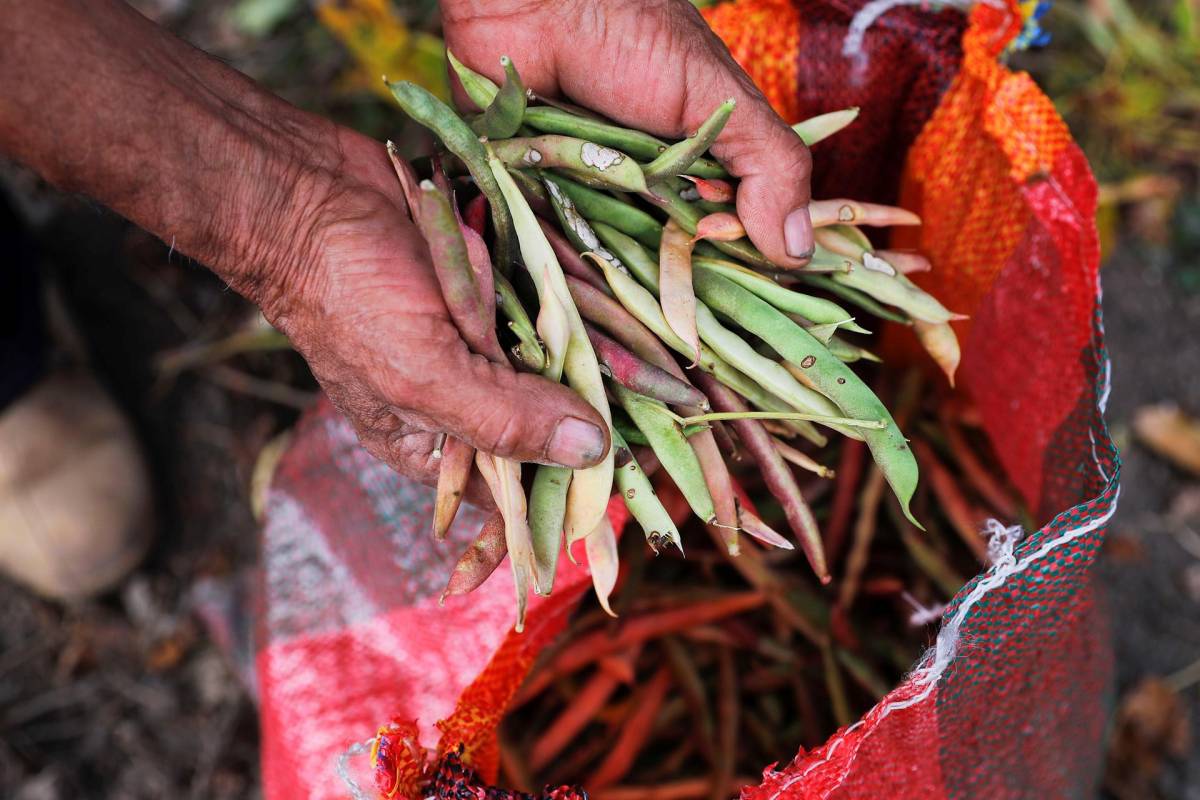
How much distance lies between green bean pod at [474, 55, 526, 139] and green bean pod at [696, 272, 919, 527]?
34 centimetres

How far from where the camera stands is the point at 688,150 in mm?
1074

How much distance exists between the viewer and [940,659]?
938 millimetres

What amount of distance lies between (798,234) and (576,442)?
37 cm

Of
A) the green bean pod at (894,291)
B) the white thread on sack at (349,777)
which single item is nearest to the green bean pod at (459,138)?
the green bean pod at (894,291)

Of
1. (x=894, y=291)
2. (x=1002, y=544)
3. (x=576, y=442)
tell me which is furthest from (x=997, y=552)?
(x=576, y=442)

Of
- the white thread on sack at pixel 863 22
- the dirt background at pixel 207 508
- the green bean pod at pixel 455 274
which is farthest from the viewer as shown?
the dirt background at pixel 207 508

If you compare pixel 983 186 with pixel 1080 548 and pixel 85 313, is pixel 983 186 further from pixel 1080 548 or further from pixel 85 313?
pixel 85 313

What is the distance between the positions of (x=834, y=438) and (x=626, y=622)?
1.49 ft

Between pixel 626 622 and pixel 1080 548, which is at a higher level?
pixel 1080 548

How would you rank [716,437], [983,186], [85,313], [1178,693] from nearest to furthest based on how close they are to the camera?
[716,437] → [983,186] → [1178,693] → [85,313]

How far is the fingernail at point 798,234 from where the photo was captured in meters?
1.12

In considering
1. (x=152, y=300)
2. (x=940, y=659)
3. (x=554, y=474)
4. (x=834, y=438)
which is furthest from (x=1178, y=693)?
(x=152, y=300)

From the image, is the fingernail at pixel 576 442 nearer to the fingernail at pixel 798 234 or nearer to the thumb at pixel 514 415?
the thumb at pixel 514 415

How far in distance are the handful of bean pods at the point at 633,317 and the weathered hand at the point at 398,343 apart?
1.5 inches
